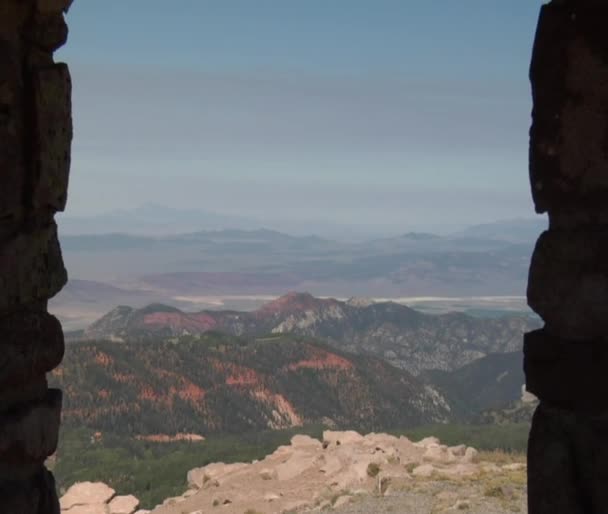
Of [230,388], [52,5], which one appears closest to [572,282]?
[52,5]

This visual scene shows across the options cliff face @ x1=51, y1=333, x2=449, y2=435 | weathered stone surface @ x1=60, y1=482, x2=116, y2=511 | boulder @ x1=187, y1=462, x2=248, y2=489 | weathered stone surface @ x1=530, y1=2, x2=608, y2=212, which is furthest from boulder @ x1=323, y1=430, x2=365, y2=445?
cliff face @ x1=51, y1=333, x2=449, y2=435

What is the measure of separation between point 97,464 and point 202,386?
34.2 m

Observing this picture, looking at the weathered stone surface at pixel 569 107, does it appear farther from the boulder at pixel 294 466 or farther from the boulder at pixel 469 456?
the boulder at pixel 294 466

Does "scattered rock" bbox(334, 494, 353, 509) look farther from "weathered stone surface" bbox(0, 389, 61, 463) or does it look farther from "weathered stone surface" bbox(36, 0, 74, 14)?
"weathered stone surface" bbox(36, 0, 74, 14)

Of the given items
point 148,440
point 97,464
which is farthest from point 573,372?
point 148,440

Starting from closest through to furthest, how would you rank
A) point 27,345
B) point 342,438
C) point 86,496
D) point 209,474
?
point 27,345 < point 86,496 < point 209,474 < point 342,438

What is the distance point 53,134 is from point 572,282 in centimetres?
279

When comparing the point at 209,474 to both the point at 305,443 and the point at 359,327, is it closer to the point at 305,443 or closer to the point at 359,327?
the point at 305,443

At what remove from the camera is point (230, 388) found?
9062 centimetres

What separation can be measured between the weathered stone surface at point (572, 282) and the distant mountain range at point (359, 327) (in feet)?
494

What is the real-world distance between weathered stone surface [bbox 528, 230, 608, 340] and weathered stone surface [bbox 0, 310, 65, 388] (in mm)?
2552

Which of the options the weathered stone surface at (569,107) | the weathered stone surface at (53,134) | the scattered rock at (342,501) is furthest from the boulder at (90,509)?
the weathered stone surface at (569,107)

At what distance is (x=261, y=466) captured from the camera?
2580 centimetres

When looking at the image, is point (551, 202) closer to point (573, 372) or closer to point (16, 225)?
point (573, 372)
